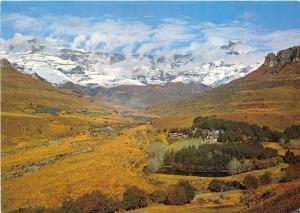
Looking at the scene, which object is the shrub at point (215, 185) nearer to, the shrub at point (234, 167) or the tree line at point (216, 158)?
the shrub at point (234, 167)

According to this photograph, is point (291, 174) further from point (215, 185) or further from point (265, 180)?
point (215, 185)

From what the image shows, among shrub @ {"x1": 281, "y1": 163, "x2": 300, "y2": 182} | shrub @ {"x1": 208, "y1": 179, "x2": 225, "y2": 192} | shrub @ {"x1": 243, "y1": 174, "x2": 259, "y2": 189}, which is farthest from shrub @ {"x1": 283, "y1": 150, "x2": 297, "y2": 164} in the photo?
shrub @ {"x1": 208, "y1": 179, "x2": 225, "y2": 192}

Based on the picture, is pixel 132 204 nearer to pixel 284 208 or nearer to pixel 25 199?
pixel 25 199

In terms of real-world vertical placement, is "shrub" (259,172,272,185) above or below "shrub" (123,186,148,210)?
above

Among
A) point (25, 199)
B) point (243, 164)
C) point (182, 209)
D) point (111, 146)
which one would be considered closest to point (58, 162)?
point (111, 146)

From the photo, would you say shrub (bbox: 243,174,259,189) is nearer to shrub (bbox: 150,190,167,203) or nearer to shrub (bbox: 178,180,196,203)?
shrub (bbox: 178,180,196,203)

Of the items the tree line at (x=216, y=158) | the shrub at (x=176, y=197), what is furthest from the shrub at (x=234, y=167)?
the shrub at (x=176, y=197)
